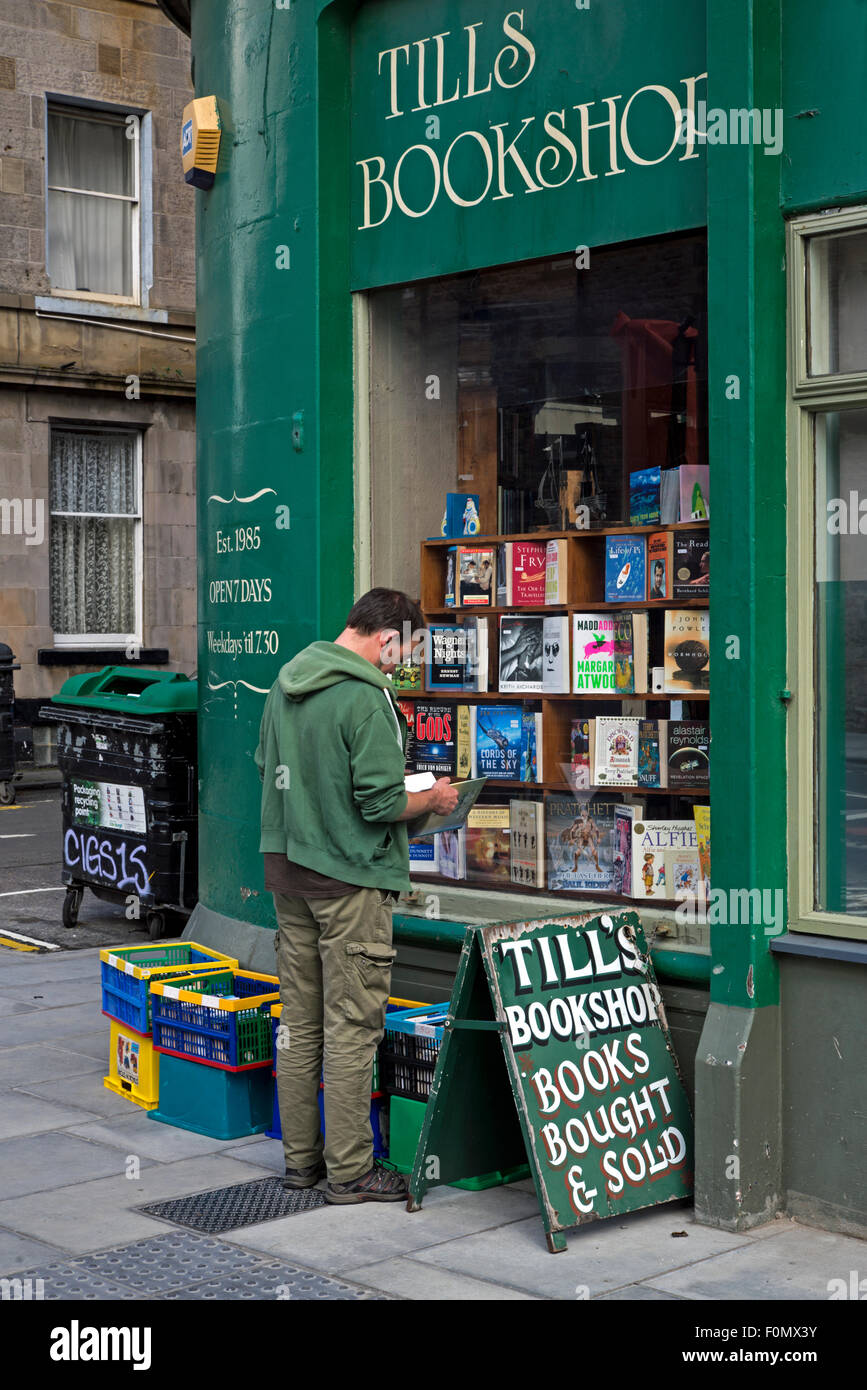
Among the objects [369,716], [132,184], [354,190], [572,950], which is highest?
[132,184]

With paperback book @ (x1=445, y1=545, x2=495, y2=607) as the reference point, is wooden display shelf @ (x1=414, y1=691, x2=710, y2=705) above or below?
below

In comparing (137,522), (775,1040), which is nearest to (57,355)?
(137,522)

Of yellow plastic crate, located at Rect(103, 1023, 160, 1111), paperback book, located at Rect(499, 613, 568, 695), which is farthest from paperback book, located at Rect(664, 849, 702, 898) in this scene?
yellow plastic crate, located at Rect(103, 1023, 160, 1111)

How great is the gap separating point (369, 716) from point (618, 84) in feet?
8.31

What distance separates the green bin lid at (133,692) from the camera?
9.76 meters

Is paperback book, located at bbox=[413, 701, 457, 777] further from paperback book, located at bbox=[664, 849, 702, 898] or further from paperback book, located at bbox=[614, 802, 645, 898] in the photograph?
paperback book, located at bbox=[664, 849, 702, 898]

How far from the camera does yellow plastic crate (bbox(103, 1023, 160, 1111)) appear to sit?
6.76 m

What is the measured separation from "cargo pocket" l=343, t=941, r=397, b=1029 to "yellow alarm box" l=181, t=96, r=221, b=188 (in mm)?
3956

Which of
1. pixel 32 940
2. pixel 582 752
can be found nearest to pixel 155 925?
pixel 32 940

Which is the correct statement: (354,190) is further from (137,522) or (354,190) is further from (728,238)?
(137,522)

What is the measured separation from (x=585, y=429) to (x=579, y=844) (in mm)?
1682

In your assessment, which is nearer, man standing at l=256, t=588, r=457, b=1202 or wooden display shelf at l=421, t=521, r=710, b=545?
man standing at l=256, t=588, r=457, b=1202

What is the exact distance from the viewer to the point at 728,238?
5398 mm

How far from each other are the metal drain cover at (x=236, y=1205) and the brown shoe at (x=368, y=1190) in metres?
0.06
